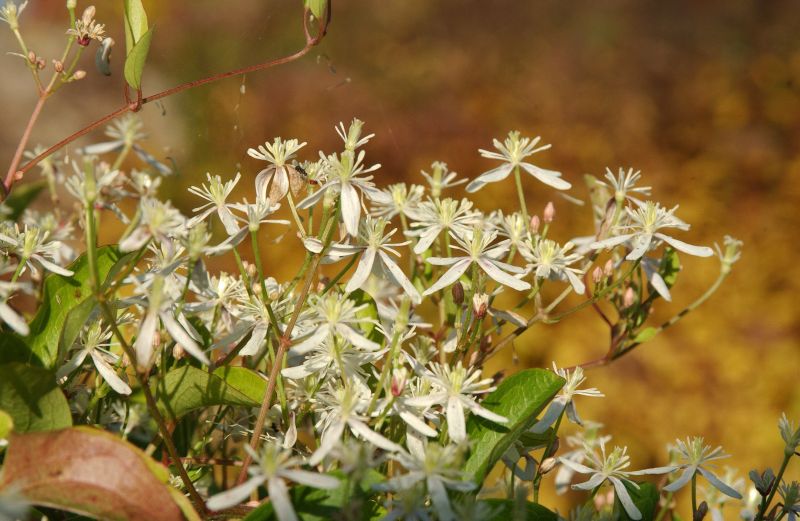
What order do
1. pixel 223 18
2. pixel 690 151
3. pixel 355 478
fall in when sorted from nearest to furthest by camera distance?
pixel 355 478 < pixel 223 18 < pixel 690 151

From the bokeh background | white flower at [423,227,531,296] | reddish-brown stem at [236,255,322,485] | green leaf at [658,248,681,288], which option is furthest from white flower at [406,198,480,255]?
the bokeh background

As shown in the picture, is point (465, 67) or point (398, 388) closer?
point (398, 388)

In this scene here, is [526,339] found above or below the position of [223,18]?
below

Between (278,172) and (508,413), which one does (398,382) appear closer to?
(508,413)

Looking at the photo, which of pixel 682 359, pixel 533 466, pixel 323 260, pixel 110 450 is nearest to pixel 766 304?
pixel 682 359

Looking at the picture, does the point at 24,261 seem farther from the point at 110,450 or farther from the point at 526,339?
the point at 526,339

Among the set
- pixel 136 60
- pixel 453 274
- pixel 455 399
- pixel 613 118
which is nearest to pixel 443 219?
pixel 453 274
